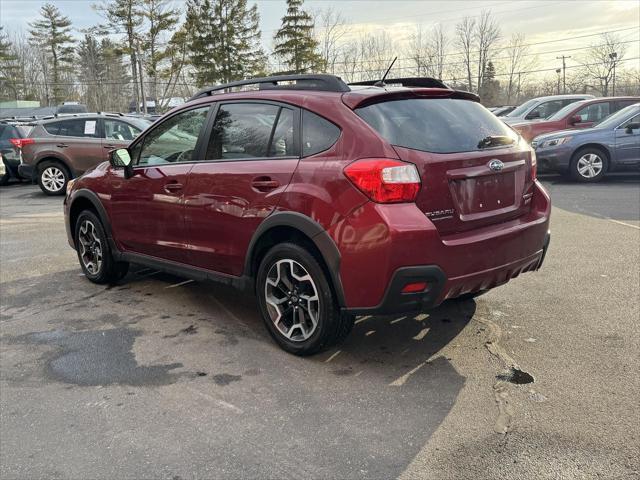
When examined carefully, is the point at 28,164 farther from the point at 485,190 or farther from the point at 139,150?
the point at 485,190

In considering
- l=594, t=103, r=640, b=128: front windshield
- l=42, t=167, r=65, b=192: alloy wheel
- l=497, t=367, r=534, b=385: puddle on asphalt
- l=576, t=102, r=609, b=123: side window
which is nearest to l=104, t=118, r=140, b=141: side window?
l=42, t=167, r=65, b=192: alloy wheel

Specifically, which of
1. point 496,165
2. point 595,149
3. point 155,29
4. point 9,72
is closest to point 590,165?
point 595,149

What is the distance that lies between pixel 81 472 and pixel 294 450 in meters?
0.98

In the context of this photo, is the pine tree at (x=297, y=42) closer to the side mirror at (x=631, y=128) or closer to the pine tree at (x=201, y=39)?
the pine tree at (x=201, y=39)

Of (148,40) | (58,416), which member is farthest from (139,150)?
(148,40)

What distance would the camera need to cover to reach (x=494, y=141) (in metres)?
3.74

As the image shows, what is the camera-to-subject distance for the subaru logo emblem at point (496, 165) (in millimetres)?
3572

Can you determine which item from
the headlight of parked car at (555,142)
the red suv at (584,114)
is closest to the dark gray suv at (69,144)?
the headlight of parked car at (555,142)

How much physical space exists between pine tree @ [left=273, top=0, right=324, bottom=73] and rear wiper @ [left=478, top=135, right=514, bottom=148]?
46.4m

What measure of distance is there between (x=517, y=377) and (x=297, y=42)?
4866 centimetres

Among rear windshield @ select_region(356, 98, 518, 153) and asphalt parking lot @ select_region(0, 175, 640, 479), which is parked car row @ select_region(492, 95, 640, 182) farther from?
rear windshield @ select_region(356, 98, 518, 153)

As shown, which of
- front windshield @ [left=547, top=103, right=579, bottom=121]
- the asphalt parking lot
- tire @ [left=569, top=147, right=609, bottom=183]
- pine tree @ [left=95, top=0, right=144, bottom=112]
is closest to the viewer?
the asphalt parking lot

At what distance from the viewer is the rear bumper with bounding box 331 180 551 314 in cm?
317

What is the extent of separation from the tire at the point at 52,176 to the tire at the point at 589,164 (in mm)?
10855
